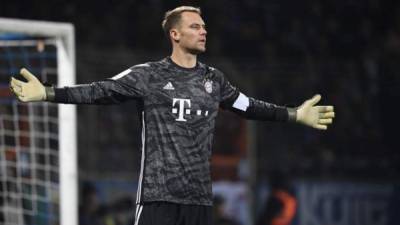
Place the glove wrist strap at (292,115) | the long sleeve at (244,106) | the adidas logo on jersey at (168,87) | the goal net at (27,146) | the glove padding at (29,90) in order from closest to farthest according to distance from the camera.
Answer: the glove padding at (29,90) → the adidas logo on jersey at (168,87) → the long sleeve at (244,106) → the glove wrist strap at (292,115) → the goal net at (27,146)

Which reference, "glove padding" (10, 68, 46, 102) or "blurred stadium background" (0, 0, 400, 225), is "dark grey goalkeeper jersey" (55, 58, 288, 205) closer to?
"glove padding" (10, 68, 46, 102)

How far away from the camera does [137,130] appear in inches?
431

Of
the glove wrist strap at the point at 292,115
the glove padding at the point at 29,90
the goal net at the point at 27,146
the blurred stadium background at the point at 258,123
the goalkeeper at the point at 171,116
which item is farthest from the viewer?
the blurred stadium background at the point at 258,123

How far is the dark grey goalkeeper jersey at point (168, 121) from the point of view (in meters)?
5.60

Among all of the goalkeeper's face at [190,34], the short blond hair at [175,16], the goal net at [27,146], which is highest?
the short blond hair at [175,16]

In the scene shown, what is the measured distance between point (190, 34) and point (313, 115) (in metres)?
1.02

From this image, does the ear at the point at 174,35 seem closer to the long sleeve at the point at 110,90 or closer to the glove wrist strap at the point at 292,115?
the long sleeve at the point at 110,90

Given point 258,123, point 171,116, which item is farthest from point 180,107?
point 258,123

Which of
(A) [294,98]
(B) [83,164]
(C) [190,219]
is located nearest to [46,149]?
(B) [83,164]

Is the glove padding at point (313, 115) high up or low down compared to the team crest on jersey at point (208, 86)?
down

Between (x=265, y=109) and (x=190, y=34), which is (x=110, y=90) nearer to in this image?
(x=190, y=34)

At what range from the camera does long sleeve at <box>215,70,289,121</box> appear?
235 inches

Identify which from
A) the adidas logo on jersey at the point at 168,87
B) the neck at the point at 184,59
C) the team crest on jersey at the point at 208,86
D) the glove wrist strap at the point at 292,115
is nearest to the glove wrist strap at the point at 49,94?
the adidas logo on jersey at the point at 168,87

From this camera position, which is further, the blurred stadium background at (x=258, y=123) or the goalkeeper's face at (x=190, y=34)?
the blurred stadium background at (x=258, y=123)
